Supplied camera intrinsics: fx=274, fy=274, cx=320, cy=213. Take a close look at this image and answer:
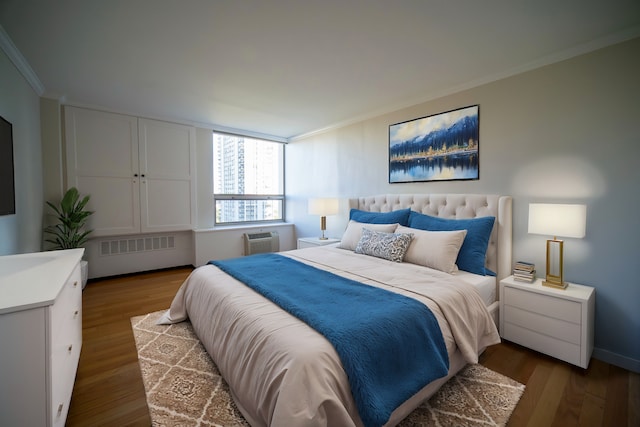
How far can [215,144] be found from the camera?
15.8ft

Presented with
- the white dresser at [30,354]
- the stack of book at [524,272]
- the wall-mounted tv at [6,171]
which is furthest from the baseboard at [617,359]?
the wall-mounted tv at [6,171]

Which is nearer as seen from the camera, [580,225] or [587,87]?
[580,225]

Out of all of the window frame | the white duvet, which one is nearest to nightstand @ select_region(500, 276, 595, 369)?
the white duvet

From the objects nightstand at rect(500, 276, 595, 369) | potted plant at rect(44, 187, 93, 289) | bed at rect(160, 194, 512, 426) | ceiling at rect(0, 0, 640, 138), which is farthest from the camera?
potted plant at rect(44, 187, 93, 289)

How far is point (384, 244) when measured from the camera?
2.65 meters

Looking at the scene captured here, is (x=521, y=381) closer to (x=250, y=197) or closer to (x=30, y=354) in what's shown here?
(x=30, y=354)

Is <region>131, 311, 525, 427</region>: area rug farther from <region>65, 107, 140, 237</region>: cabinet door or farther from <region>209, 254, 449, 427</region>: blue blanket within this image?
<region>65, 107, 140, 237</region>: cabinet door

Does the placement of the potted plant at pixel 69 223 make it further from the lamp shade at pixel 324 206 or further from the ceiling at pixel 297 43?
the lamp shade at pixel 324 206

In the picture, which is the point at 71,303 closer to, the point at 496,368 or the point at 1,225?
the point at 1,225

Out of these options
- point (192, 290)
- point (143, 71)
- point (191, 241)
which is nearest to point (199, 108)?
point (143, 71)

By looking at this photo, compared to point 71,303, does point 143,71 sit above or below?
above

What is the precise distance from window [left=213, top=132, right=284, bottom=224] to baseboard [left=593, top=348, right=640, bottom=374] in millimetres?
4784

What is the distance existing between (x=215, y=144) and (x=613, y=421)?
5332 mm

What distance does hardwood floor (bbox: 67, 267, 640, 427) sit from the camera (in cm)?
150
